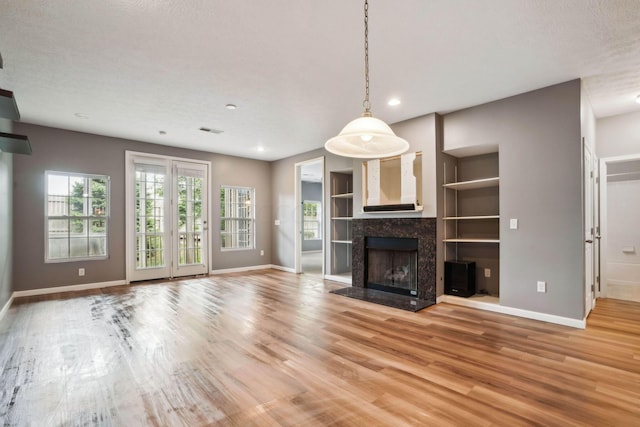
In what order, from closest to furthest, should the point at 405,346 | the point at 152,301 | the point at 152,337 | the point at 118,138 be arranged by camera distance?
the point at 405,346, the point at 152,337, the point at 152,301, the point at 118,138

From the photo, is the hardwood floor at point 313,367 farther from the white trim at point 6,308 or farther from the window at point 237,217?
the window at point 237,217

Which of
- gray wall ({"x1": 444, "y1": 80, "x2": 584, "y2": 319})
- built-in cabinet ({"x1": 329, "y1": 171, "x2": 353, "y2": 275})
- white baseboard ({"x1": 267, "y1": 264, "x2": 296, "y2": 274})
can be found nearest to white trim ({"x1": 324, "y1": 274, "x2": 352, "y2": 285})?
built-in cabinet ({"x1": 329, "y1": 171, "x2": 353, "y2": 275})

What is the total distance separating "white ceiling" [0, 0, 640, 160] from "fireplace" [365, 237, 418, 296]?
1979mm

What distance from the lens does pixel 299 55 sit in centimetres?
291

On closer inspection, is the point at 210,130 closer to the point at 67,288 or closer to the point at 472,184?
the point at 67,288

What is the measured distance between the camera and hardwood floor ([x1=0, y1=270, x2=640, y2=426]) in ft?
6.13

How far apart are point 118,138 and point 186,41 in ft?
13.3

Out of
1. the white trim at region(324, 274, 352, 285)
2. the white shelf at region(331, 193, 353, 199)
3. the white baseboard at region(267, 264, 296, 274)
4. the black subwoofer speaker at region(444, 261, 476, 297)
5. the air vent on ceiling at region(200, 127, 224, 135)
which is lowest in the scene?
the white baseboard at region(267, 264, 296, 274)

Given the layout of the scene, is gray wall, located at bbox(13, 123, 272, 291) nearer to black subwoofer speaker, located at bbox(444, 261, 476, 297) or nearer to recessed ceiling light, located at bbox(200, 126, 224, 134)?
recessed ceiling light, located at bbox(200, 126, 224, 134)

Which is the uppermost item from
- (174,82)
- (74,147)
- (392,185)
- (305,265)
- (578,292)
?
(174,82)

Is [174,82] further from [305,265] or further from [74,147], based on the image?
[305,265]

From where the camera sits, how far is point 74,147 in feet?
17.4

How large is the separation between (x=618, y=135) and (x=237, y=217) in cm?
716

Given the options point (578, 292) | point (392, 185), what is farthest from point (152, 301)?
Answer: point (578, 292)
